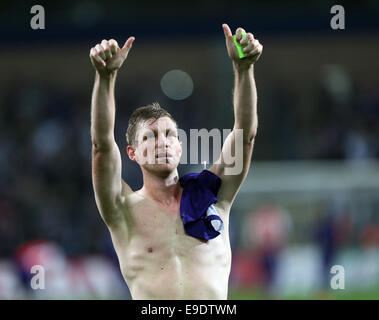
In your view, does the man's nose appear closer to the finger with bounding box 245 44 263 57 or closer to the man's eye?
the man's eye

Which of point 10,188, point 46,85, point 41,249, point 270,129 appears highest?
point 46,85

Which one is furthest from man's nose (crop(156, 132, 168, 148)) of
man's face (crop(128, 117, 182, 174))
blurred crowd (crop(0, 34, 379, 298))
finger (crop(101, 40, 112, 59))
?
blurred crowd (crop(0, 34, 379, 298))

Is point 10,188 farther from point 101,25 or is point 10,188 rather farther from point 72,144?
point 101,25

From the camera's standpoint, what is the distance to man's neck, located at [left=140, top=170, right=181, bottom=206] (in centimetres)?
479

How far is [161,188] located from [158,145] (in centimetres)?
31

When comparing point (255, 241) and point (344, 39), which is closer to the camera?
point (255, 241)

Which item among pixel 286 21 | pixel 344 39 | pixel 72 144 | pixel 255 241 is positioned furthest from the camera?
pixel 344 39

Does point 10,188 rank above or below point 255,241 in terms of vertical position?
above

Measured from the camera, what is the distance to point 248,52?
4562mm

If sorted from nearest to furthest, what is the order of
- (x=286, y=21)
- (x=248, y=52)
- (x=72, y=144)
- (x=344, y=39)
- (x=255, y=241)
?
(x=248, y=52) → (x=255, y=241) → (x=286, y=21) → (x=72, y=144) → (x=344, y=39)

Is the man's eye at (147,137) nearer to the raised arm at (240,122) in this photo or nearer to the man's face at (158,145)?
the man's face at (158,145)

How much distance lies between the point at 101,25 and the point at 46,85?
367 centimetres

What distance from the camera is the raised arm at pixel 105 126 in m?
4.48

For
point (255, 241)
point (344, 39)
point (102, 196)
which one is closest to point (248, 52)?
point (102, 196)
